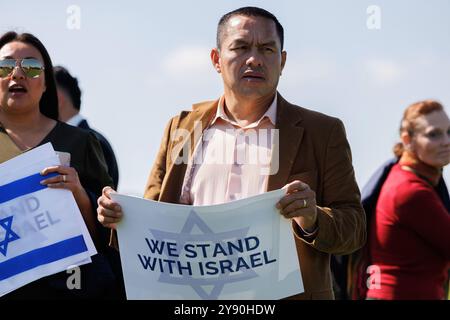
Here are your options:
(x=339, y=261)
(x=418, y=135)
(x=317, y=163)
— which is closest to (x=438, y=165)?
(x=418, y=135)

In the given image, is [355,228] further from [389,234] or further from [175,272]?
[389,234]

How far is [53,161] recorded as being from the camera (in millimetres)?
5250

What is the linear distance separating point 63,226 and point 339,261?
2.55m

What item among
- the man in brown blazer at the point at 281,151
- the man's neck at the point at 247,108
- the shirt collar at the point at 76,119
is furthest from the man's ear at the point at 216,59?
the shirt collar at the point at 76,119

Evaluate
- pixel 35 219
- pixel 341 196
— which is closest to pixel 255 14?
pixel 341 196

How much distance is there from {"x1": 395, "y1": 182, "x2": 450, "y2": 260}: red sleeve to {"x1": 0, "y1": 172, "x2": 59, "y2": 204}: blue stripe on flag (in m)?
2.52

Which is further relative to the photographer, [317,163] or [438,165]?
[438,165]

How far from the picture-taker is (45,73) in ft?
18.3

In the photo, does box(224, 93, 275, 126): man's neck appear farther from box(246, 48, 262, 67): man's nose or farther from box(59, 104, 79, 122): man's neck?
Answer: box(59, 104, 79, 122): man's neck

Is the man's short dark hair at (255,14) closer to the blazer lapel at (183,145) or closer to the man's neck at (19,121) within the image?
the blazer lapel at (183,145)

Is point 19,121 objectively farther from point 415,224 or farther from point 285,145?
point 415,224

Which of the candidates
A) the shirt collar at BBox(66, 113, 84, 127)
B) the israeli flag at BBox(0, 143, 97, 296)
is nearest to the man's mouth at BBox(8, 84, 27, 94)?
the israeli flag at BBox(0, 143, 97, 296)

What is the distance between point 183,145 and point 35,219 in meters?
0.85

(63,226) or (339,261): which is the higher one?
(63,226)
